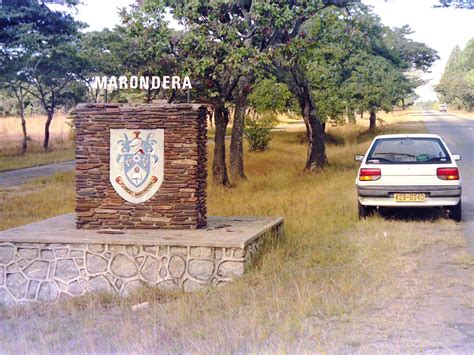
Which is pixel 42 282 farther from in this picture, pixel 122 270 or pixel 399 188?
pixel 399 188

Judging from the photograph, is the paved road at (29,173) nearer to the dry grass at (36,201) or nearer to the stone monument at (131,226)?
the dry grass at (36,201)

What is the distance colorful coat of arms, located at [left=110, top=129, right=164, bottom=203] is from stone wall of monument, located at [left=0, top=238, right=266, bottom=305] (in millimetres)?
1215

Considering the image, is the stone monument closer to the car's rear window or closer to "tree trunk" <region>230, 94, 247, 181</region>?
the car's rear window

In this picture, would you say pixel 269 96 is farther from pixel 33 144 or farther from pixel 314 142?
pixel 33 144

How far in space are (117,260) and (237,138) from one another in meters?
10.9

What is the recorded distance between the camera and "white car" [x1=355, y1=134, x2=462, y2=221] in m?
11.5

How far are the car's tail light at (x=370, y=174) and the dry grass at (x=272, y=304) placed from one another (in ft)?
2.63

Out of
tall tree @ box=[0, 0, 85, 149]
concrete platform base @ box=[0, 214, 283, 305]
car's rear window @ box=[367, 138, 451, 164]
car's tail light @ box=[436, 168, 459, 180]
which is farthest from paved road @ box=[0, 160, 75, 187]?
car's tail light @ box=[436, 168, 459, 180]

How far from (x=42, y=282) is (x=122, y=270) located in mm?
1232

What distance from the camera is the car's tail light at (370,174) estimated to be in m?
11.8

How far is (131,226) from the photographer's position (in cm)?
1030

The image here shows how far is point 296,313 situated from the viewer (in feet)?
22.1

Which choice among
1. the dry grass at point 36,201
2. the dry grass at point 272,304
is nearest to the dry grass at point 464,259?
the dry grass at point 272,304

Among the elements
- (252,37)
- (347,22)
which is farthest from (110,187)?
(347,22)
